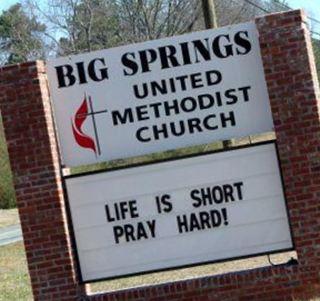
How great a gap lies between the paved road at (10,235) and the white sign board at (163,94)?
62.1ft

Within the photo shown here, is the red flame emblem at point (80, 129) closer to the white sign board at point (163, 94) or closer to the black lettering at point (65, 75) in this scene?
the white sign board at point (163, 94)

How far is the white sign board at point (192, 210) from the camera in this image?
399 inches

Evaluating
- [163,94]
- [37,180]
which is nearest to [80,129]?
[37,180]

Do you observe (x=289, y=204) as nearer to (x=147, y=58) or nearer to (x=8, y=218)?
(x=147, y=58)

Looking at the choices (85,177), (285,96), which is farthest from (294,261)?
(85,177)

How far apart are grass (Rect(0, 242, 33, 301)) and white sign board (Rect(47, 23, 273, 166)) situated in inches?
167

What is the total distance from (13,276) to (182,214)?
27.6 ft

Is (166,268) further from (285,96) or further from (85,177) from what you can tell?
(285,96)

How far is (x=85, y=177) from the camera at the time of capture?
1028cm

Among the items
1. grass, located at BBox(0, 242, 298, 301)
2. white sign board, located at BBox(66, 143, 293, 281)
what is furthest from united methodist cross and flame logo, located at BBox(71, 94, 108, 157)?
grass, located at BBox(0, 242, 298, 301)

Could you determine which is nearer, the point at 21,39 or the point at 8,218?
the point at 8,218

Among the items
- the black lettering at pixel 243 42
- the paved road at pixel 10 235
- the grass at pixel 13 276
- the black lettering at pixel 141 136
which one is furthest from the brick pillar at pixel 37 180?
the paved road at pixel 10 235

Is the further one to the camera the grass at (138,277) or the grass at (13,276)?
the grass at (13,276)

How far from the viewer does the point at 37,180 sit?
10.2 meters
